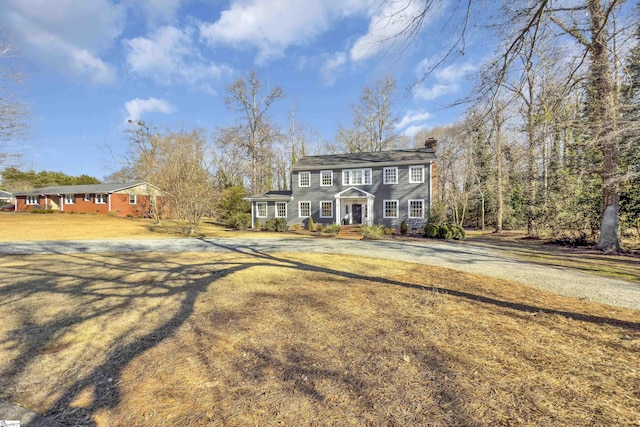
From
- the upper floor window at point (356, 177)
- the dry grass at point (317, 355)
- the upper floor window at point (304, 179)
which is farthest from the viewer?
the upper floor window at point (304, 179)

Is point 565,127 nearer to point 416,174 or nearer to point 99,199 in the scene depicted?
point 416,174

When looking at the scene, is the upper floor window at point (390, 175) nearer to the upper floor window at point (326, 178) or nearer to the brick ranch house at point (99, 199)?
the upper floor window at point (326, 178)

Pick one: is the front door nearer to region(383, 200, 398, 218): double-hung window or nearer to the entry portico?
the entry portico

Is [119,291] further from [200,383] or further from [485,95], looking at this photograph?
[485,95]

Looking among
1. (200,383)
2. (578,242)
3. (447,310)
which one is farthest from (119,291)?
(578,242)

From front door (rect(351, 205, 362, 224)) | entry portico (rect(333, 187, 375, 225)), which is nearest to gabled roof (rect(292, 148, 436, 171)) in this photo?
entry portico (rect(333, 187, 375, 225))

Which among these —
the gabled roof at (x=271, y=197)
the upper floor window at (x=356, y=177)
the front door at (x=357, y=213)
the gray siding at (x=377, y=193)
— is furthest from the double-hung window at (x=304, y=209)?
the front door at (x=357, y=213)

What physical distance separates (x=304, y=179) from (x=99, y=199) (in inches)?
1055

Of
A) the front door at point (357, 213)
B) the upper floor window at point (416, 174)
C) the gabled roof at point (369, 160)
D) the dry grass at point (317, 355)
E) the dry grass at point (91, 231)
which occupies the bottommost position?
the dry grass at point (317, 355)

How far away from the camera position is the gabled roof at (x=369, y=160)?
67.2ft

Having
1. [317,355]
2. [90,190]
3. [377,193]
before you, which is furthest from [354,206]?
[90,190]

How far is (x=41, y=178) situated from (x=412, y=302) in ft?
214

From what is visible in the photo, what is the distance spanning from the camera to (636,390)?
236 cm

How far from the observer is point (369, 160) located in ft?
72.7
